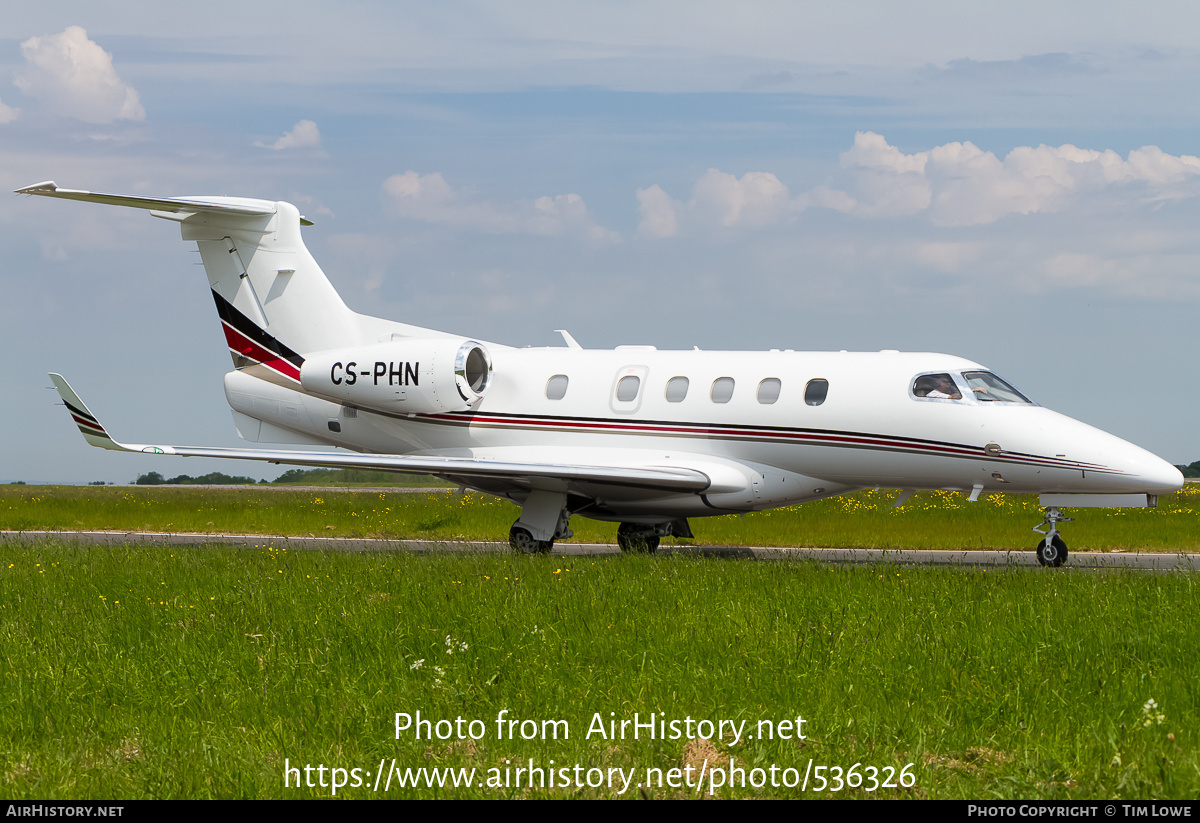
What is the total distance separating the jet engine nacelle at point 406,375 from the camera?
2028 centimetres

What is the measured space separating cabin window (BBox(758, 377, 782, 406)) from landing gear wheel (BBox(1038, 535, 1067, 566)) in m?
4.48

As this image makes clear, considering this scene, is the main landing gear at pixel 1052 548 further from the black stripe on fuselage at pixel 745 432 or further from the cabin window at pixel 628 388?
the cabin window at pixel 628 388

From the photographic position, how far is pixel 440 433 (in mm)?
20812

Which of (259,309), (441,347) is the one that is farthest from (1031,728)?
(259,309)

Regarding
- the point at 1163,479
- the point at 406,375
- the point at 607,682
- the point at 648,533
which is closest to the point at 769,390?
the point at 648,533

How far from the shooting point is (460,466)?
722 inches

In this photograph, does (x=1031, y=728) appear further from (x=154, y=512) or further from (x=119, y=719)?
(x=154, y=512)

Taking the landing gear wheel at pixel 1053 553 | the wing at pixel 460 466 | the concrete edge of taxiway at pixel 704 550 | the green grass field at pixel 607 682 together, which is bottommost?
the green grass field at pixel 607 682

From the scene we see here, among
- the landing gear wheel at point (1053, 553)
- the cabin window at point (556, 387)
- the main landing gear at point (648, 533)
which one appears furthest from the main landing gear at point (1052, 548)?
the cabin window at point (556, 387)

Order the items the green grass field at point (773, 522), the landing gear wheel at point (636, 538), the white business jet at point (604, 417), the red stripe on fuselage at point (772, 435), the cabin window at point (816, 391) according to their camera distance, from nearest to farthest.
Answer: the red stripe on fuselage at point (772, 435) < the white business jet at point (604, 417) < the cabin window at point (816, 391) < the landing gear wheel at point (636, 538) < the green grass field at point (773, 522)

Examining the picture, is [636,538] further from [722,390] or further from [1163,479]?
[1163,479]

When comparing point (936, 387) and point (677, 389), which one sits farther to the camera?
point (677, 389)

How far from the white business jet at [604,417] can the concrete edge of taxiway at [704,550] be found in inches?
41.0

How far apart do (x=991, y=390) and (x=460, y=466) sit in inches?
325
